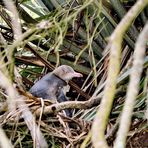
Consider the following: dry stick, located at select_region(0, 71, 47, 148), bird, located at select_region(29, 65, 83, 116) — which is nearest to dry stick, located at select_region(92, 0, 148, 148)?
dry stick, located at select_region(0, 71, 47, 148)

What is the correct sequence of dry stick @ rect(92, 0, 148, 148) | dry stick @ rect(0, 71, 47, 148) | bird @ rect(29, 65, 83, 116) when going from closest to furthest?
dry stick @ rect(92, 0, 148, 148) < dry stick @ rect(0, 71, 47, 148) < bird @ rect(29, 65, 83, 116)

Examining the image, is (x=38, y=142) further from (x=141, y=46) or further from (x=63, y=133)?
(x=141, y=46)

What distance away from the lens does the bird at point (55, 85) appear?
2.83 meters

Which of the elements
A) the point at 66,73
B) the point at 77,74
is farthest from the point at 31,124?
the point at 66,73

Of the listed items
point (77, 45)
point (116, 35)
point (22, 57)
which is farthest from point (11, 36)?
point (116, 35)

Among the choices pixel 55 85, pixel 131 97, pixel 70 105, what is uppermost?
pixel 131 97

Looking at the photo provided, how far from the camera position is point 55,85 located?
10.6ft

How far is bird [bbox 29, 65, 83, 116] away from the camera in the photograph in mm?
2826

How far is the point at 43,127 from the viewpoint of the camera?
6.22 feet

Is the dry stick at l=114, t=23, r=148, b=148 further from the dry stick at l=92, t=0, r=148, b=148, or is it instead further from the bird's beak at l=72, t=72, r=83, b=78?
the bird's beak at l=72, t=72, r=83, b=78

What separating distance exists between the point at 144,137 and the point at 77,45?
93 centimetres

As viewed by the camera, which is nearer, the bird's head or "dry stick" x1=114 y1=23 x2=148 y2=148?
"dry stick" x1=114 y1=23 x2=148 y2=148

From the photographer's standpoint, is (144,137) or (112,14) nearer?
(144,137)

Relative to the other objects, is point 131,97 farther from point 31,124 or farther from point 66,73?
point 66,73
